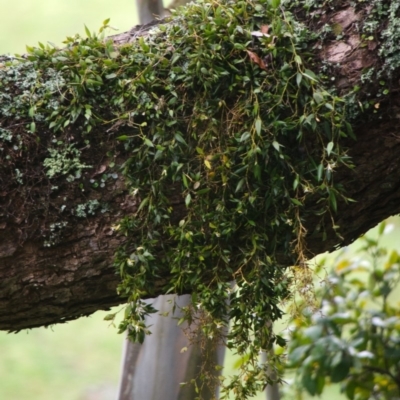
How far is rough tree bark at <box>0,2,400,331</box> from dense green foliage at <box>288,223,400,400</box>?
0.29m

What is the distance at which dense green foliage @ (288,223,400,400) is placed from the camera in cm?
200

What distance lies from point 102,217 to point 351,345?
36.8 inches

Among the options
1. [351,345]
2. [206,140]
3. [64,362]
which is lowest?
[351,345]

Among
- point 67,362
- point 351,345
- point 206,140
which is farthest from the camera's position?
point 67,362

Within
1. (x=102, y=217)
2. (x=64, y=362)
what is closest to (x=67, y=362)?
(x=64, y=362)

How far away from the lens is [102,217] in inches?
67.3

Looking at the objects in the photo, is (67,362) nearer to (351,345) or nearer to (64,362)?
(64,362)

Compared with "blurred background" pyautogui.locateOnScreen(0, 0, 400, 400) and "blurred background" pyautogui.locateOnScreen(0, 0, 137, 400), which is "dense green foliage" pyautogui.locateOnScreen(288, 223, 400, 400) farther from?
"blurred background" pyautogui.locateOnScreen(0, 0, 137, 400)

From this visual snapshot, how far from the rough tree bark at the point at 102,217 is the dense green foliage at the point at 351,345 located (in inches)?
11.6

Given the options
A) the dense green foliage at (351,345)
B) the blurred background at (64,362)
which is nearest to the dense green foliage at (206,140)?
the dense green foliage at (351,345)

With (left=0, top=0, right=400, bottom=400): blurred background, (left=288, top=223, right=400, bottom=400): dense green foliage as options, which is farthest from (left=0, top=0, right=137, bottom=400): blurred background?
(left=288, top=223, right=400, bottom=400): dense green foliage

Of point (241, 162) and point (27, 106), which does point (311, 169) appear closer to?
point (241, 162)

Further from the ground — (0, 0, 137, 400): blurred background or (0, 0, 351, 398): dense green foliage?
(0, 0, 137, 400): blurred background

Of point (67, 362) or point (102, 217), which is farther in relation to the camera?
point (67, 362)
